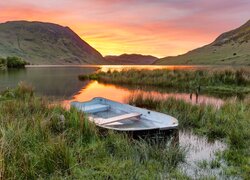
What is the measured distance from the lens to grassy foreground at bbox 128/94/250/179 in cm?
732

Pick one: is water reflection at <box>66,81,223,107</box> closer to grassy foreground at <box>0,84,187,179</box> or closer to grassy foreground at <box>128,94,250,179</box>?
grassy foreground at <box>128,94,250,179</box>

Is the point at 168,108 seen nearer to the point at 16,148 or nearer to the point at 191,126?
the point at 191,126

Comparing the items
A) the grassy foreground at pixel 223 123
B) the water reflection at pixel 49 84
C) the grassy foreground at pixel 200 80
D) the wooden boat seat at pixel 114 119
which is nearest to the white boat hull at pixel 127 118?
the wooden boat seat at pixel 114 119

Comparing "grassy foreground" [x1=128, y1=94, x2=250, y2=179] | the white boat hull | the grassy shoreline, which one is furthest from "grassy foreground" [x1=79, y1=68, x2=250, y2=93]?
the grassy shoreline

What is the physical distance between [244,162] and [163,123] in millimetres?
3033

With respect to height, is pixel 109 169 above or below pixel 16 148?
below

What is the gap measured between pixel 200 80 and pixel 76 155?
2377 centimetres

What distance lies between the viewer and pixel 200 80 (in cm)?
2847

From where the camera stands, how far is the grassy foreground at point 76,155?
551 centimetres

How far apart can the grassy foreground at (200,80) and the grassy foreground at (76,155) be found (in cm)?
1646

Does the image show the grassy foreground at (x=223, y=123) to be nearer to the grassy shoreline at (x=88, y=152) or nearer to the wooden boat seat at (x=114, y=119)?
the grassy shoreline at (x=88, y=152)

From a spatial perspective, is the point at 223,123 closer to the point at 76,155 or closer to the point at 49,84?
the point at 76,155

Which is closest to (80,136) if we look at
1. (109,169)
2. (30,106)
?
(109,169)

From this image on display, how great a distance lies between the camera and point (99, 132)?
344 inches
